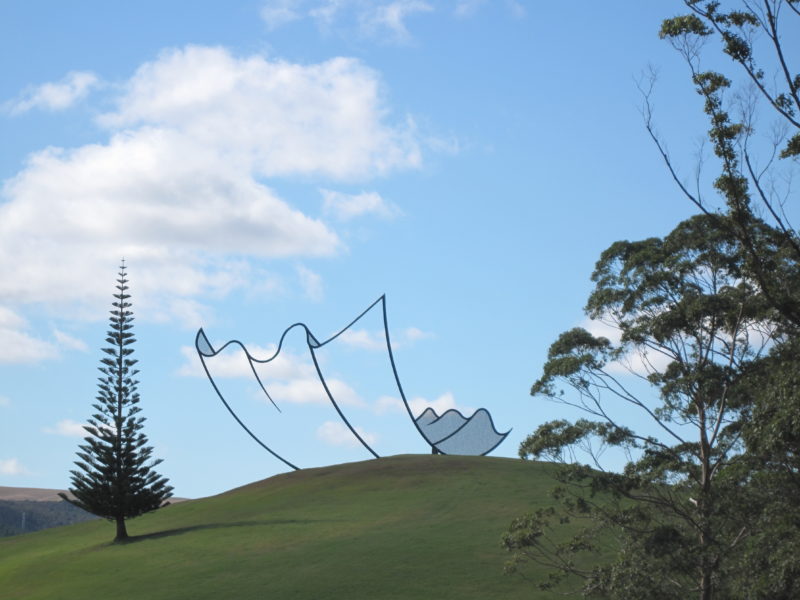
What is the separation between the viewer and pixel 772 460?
21.2 meters

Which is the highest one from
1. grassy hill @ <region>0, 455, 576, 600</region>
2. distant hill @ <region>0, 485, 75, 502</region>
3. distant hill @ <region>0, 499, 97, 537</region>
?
distant hill @ <region>0, 485, 75, 502</region>

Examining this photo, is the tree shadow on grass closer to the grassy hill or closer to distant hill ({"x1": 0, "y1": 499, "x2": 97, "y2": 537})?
the grassy hill

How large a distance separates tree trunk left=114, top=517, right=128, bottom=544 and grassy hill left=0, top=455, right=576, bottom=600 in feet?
2.01

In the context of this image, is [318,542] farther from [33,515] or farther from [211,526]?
[33,515]

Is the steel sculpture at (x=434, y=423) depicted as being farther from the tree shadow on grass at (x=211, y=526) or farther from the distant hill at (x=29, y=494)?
the distant hill at (x=29, y=494)

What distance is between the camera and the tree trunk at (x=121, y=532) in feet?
142

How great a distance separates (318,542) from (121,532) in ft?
42.9

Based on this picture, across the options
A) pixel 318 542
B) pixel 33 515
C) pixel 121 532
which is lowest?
pixel 318 542

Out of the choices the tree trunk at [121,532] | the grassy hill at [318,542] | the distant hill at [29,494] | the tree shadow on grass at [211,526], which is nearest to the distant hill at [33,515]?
the distant hill at [29,494]

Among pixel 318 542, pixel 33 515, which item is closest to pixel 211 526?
pixel 318 542

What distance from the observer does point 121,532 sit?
44.0 meters

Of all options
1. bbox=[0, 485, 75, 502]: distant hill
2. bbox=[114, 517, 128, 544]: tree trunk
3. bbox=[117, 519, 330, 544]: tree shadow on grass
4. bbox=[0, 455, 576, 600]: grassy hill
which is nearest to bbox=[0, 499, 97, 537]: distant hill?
bbox=[0, 485, 75, 502]: distant hill

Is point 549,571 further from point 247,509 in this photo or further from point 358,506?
point 247,509

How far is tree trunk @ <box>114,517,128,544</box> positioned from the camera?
142 ft
